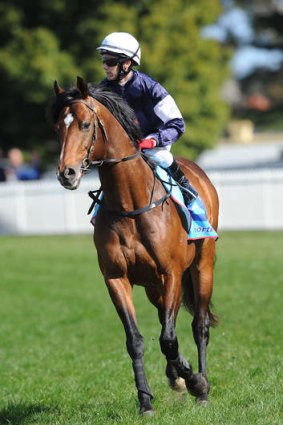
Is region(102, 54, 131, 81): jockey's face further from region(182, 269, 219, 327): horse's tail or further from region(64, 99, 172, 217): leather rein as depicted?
region(182, 269, 219, 327): horse's tail

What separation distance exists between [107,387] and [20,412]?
3.32ft

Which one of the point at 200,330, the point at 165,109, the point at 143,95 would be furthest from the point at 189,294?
the point at 143,95

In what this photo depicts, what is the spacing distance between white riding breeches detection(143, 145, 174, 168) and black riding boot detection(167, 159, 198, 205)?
0.18 m

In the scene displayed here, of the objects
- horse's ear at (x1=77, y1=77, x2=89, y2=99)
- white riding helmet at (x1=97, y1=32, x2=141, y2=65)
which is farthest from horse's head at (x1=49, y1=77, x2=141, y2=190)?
white riding helmet at (x1=97, y1=32, x2=141, y2=65)

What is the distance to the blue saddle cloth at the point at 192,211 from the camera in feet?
21.6

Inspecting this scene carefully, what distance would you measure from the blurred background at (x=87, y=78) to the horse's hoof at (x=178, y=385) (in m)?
15.5

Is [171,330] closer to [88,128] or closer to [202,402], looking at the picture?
[202,402]

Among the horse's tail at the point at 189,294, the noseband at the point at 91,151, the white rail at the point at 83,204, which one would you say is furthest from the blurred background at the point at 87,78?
the noseband at the point at 91,151

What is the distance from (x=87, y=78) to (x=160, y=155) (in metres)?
19.4

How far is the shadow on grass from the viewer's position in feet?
20.7

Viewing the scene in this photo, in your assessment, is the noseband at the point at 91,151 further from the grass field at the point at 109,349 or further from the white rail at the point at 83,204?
the white rail at the point at 83,204

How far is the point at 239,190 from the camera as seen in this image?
22.2 meters

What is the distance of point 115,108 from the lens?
20.2 feet

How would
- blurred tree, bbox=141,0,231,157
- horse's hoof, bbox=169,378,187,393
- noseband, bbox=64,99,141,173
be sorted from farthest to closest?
1. blurred tree, bbox=141,0,231,157
2. horse's hoof, bbox=169,378,187,393
3. noseband, bbox=64,99,141,173
